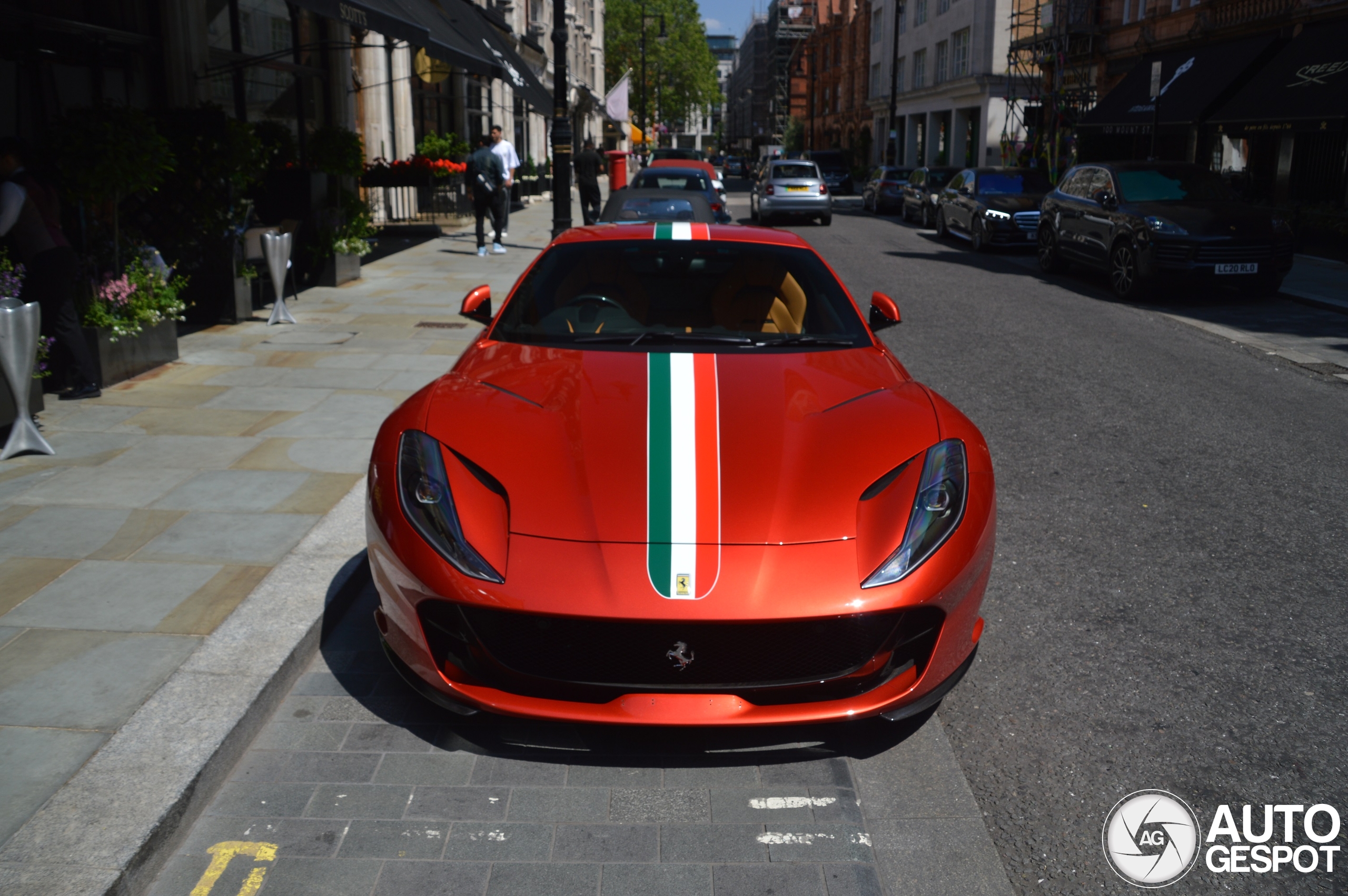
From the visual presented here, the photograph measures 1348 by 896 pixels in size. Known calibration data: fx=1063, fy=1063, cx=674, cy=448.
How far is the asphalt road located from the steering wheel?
1.97 m

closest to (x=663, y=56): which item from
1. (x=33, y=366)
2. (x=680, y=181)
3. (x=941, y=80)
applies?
(x=941, y=80)

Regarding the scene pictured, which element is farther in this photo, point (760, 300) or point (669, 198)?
point (669, 198)

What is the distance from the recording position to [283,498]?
17.3 feet

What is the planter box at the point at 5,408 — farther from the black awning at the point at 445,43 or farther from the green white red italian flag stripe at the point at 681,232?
the black awning at the point at 445,43

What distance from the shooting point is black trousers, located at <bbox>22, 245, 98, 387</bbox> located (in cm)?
689

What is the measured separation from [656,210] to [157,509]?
27.9ft

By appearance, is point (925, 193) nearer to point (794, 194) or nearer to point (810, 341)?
point (794, 194)

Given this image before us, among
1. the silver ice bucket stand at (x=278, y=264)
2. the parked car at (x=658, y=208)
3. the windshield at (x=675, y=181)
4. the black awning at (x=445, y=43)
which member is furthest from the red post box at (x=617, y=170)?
the silver ice bucket stand at (x=278, y=264)

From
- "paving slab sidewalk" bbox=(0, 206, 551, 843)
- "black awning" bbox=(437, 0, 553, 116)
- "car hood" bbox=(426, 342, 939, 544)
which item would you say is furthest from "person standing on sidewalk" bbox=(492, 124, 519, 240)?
"car hood" bbox=(426, 342, 939, 544)

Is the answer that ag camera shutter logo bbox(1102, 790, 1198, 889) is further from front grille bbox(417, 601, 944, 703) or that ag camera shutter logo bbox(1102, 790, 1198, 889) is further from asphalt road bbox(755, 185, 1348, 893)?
front grille bbox(417, 601, 944, 703)

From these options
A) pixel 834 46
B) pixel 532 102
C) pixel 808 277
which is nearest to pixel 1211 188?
pixel 532 102

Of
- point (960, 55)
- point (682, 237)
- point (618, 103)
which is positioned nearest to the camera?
point (682, 237)

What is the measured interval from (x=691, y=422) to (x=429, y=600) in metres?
0.99

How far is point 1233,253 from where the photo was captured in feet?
43.5
